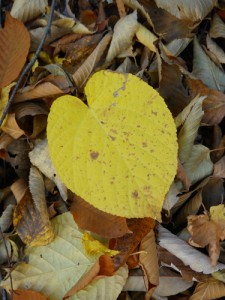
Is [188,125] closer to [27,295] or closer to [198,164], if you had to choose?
[198,164]

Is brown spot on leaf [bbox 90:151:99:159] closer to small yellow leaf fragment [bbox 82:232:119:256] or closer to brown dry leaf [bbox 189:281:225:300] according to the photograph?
small yellow leaf fragment [bbox 82:232:119:256]

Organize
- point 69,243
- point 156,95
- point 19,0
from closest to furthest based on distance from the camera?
point 156,95, point 69,243, point 19,0

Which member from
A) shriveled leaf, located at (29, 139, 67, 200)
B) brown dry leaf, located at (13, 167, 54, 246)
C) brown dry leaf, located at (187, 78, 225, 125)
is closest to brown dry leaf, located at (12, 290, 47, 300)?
brown dry leaf, located at (13, 167, 54, 246)

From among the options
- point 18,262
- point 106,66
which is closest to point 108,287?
point 18,262

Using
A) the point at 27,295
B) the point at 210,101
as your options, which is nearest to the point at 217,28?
the point at 210,101

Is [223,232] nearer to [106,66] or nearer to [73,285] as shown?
[73,285]

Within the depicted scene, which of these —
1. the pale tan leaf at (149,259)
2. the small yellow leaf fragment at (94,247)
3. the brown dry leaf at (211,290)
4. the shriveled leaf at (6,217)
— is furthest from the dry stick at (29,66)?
the brown dry leaf at (211,290)
